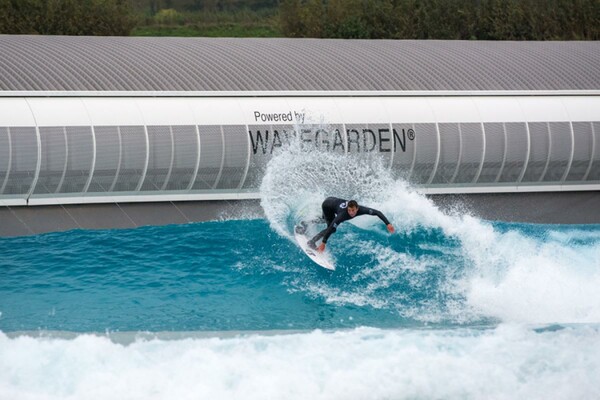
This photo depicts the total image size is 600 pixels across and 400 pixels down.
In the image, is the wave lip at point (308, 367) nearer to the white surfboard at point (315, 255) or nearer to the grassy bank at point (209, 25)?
the white surfboard at point (315, 255)

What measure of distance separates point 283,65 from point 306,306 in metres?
9.34

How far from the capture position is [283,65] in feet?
79.4

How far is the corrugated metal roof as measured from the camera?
73.0 feet

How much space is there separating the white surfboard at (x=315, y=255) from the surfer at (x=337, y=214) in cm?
10

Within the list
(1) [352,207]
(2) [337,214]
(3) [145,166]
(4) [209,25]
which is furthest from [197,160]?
(4) [209,25]

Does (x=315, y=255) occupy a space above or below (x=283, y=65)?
below

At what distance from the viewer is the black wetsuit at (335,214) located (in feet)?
55.8

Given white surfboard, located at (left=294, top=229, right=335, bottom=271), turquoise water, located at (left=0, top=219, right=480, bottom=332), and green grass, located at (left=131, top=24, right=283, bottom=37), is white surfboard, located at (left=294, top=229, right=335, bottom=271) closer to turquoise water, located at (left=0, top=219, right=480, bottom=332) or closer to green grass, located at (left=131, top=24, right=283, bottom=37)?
turquoise water, located at (left=0, top=219, right=480, bottom=332)

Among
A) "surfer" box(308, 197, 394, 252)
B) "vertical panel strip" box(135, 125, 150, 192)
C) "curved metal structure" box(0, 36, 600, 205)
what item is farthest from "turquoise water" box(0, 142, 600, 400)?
"vertical panel strip" box(135, 125, 150, 192)

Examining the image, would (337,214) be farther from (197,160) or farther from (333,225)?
(197,160)

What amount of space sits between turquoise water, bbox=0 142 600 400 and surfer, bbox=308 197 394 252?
570 millimetres

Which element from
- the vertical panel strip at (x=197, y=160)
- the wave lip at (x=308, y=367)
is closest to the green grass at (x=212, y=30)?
the vertical panel strip at (x=197, y=160)

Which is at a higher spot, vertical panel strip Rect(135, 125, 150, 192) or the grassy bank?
vertical panel strip Rect(135, 125, 150, 192)

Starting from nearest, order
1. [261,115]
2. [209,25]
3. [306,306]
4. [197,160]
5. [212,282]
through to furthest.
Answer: [306,306] → [212,282] → [197,160] → [261,115] → [209,25]
